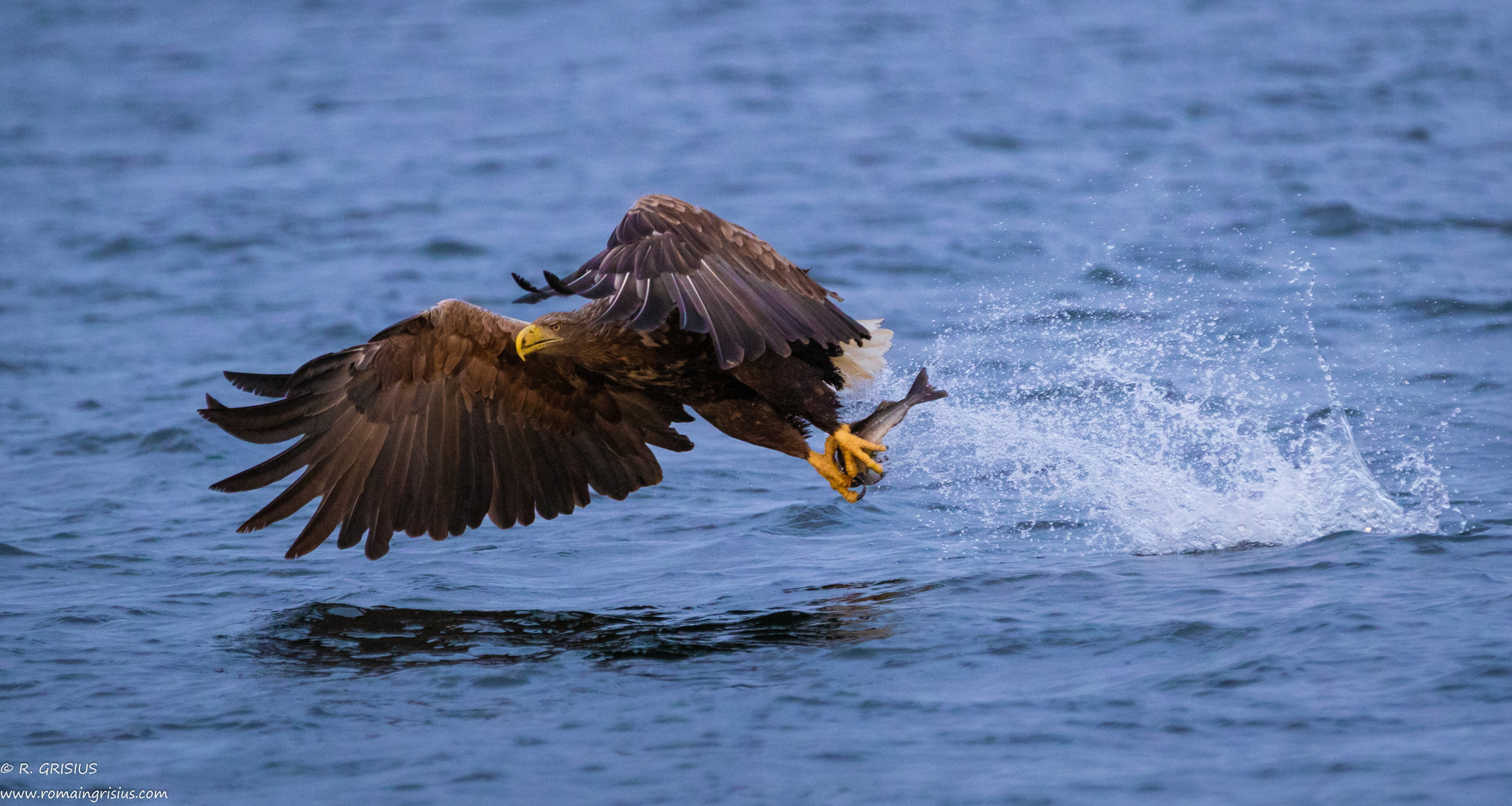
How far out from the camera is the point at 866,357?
621 centimetres

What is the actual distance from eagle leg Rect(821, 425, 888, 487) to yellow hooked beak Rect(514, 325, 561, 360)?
1.01 m

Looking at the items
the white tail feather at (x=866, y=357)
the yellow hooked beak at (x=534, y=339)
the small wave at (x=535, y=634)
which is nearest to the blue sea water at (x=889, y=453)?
the small wave at (x=535, y=634)

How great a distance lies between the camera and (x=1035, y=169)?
12414mm

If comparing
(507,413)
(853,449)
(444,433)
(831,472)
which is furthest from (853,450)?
(444,433)

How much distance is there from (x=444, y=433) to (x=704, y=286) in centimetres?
170

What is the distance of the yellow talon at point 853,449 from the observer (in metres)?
5.74

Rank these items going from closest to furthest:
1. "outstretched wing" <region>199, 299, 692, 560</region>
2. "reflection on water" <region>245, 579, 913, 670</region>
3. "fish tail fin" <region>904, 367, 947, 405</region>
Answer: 1. "reflection on water" <region>245, 579, 913, 670</region>
2. "fish tail fin" <region>904, 367, 947, 405</region>
3. "outstretched wing" <region>199, 299, 692, 560</region>

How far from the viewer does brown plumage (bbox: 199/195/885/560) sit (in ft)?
18.0

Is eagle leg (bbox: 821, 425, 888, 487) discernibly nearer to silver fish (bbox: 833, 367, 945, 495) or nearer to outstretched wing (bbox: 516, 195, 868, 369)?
silver fish (bbox: 833, 367, 945, 495)

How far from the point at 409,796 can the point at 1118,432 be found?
12.0ft

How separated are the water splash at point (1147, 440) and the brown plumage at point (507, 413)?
44.7 inches

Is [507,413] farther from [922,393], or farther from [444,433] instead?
[922,393]

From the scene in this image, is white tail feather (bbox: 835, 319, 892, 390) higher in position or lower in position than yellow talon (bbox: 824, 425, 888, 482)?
higher

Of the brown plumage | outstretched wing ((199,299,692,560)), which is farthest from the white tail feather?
outstretched wing ((199,299,692,560))
